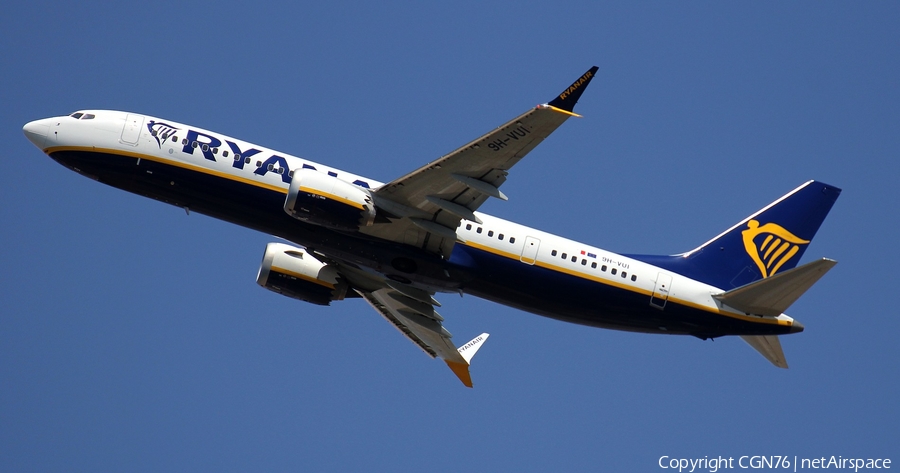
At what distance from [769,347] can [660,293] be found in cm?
542

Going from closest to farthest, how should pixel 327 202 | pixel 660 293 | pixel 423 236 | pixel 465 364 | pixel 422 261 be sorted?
1. pixel 327 202
2. pixel 423 236
3. pixel 422 261
4. pixel 660 293
5. pixel 465 364

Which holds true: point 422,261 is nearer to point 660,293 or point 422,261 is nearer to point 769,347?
point 660,293

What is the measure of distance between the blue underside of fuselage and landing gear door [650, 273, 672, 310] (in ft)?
0.61

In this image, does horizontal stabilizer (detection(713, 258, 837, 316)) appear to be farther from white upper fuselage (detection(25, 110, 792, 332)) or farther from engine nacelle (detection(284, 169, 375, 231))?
engine nacelle (detection(284, 169, 375, 231))

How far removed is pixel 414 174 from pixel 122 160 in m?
12.4

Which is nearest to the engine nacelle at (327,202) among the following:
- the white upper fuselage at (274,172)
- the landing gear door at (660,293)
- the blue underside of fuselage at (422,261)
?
the blue underside of fuselage at (422,261)

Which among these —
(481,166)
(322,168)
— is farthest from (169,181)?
(481,166)

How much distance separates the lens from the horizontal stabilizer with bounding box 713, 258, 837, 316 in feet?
126

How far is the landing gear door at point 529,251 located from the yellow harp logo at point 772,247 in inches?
403

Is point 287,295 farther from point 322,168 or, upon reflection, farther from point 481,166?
point 481,166

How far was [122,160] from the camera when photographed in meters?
41.8

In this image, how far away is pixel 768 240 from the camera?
150 ft

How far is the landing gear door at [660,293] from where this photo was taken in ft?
140

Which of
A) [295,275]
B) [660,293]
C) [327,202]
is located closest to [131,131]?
[327,202]
